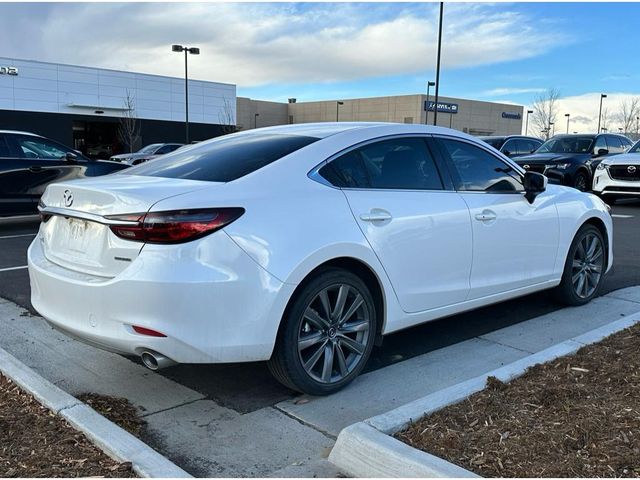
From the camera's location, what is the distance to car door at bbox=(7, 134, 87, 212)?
414 inches

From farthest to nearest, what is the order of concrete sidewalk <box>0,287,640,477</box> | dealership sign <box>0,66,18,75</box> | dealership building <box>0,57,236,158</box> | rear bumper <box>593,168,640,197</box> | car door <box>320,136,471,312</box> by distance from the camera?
1. dealership building <box>0,57,236,158</box>
2. dealership sign <box>0,66,18,75</box>
3. rear bumper <box>593,168,640,197</box>
4. car door <box>320,136,471,312</box>
5. concrete sidewalk <box>0,287,640,477</box>

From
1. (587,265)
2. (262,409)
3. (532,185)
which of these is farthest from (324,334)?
(587,265)

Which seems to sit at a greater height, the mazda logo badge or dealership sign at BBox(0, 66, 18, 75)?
dealership sign at BBox(0, 66, 18, 75)

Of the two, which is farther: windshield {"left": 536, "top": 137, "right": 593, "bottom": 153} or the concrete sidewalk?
windshield {"left": 536, "top": 137, "right": 593, "bottom": 153}

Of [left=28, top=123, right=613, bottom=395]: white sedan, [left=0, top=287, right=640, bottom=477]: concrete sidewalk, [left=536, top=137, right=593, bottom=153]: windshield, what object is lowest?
[left=0, top=287, right=640, bottom=477]: concrete sidewalk

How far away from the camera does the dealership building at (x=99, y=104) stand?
131 ft

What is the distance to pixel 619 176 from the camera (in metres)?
14.4

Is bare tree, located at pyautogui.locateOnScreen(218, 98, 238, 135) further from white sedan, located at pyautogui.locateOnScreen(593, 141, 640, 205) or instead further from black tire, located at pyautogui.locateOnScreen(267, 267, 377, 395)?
black tire, located at pyautogui.locateOnScreen(267, 267, 377, 395)

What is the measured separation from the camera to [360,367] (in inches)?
154

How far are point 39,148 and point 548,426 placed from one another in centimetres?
1016

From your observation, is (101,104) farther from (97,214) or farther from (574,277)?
(97,214)

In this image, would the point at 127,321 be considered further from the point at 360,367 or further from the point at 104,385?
the point at 360,367

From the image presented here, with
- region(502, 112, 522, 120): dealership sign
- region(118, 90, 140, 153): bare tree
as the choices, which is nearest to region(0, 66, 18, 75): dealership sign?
region(118, 90, 140, 153): bare tree

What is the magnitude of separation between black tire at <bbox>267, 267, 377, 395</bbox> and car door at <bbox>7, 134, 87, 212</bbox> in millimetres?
8389
